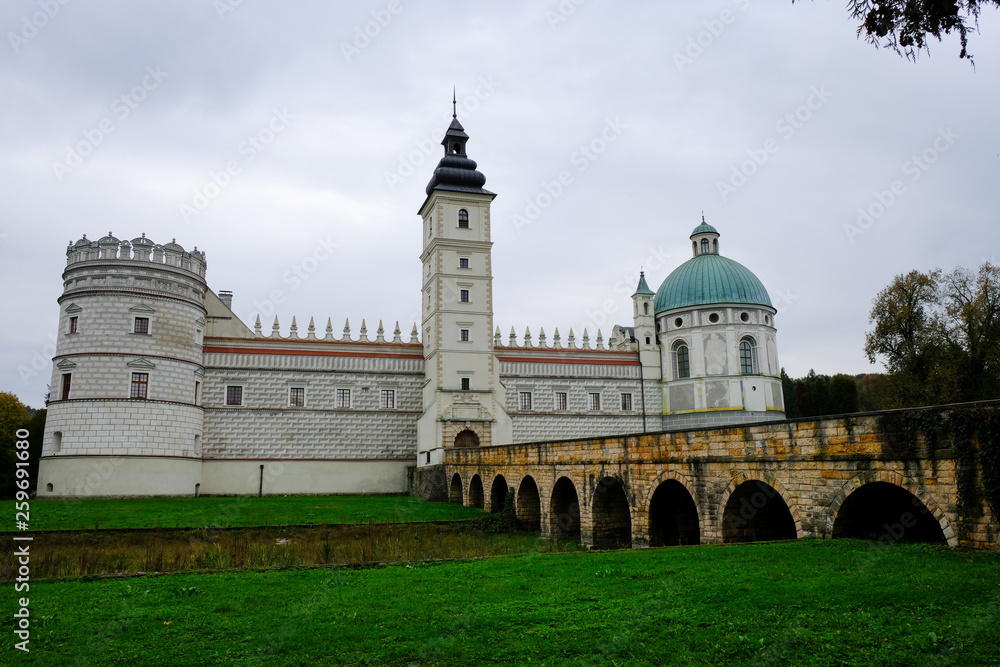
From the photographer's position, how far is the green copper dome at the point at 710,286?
4756 centimetres

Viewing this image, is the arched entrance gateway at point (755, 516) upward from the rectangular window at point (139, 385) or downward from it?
downward

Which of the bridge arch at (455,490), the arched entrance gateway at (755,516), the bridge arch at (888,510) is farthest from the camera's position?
the bridge arch at (455,490)

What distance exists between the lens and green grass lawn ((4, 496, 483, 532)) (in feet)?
80.9

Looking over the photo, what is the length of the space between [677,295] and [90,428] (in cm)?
3539

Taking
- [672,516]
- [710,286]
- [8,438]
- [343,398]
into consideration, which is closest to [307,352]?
[343,398]

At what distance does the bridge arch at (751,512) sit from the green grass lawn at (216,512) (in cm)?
1438

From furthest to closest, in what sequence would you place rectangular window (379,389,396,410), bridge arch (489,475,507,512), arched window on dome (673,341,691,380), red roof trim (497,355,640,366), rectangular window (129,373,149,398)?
1. arched window on dome (673,341,691,380)
2. red roof trim (497,355,640,366)
3. rectangular window (379,389,396,410)
4. rectangular window (129,373,149,398)
5. bridge arch (489,475,507,512)

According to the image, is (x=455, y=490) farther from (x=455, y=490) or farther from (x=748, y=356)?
(x=748, y=356)

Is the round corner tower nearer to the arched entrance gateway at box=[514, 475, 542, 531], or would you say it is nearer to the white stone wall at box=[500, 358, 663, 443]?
the white stone wall at box=[500, 358, 663, 443]

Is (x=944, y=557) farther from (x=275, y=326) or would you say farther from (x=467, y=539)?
(x=275, y=326)

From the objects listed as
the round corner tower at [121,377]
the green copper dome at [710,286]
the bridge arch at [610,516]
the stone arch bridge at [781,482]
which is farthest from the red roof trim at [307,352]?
the bridge arch at [610,516]

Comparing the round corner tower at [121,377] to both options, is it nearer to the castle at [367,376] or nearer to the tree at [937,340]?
the castle at [367,376]

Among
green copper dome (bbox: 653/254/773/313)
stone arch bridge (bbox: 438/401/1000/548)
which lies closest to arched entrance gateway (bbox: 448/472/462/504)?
stone arch bridge (bbox: 438/401/1000/548)

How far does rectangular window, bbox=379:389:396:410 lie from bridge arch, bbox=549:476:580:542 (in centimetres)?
2099
